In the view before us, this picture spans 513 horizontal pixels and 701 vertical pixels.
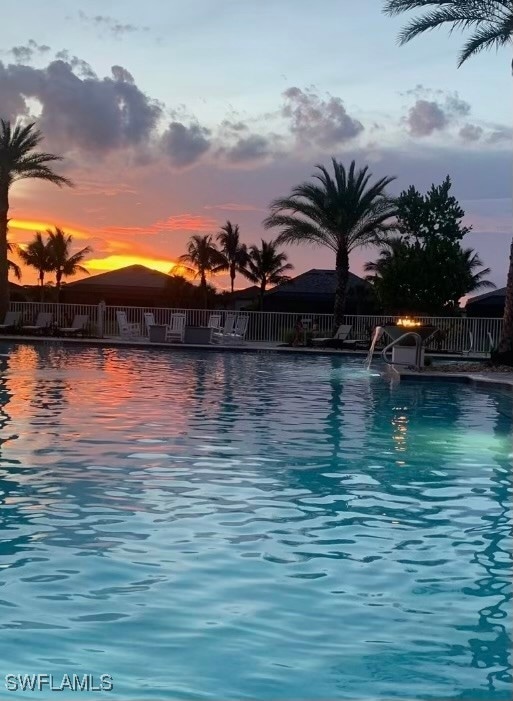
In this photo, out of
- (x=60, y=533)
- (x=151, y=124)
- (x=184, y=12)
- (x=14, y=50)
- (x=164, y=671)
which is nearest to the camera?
(x=164, y=671)

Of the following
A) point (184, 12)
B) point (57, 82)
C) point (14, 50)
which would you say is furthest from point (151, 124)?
point (184, 12)

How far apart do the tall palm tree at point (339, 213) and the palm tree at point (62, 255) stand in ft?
90.3

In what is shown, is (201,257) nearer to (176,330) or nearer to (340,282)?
(340,282)

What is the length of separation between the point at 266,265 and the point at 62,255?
12.4m

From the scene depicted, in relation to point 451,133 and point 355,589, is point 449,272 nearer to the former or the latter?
point 451,133

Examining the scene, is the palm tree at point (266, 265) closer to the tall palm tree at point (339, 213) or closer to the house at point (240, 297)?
the house at point (240, 297)

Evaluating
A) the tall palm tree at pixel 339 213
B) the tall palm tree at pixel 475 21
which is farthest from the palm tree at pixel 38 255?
the tall palm tree at pixel 475 21

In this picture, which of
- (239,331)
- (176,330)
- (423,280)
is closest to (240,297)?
(423,280)

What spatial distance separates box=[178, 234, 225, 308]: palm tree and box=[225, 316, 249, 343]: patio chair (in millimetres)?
27675

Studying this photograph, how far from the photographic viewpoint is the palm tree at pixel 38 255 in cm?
6169

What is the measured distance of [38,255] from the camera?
6197 centimetres

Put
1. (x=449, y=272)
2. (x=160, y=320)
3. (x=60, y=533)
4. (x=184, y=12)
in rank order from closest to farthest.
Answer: (x=60, y=533), (x=184, y=12), (x=160, y=320), (x=449, y=272)

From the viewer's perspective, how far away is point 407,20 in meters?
22.7

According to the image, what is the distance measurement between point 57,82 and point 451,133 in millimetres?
10012
